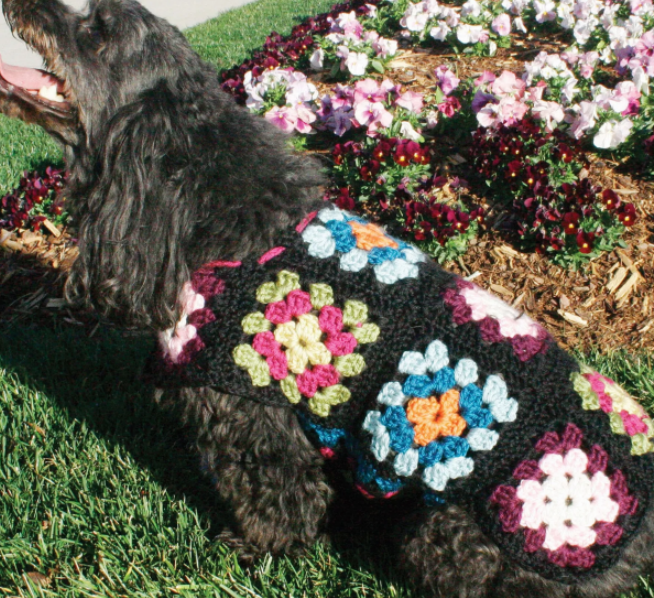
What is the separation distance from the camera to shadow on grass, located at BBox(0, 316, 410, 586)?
235 centimetres

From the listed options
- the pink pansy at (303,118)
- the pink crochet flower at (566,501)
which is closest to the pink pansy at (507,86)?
the pink pansy at (303,118)

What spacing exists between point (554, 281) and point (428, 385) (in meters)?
2.12

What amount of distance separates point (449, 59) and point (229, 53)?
149 inches

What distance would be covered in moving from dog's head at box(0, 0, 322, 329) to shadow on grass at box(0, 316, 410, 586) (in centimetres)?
56

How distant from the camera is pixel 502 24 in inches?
219

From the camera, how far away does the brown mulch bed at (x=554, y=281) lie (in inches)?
130

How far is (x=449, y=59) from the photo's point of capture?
5.60 m

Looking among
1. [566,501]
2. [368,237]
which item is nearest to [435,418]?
[566,501]

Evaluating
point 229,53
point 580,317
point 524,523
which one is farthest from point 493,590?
point 229,53

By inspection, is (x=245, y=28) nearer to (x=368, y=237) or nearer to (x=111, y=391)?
(x=111, y=391)

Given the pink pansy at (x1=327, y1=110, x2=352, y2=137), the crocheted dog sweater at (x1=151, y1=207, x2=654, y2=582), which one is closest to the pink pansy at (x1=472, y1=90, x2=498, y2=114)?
the pink pansy at (x1=327, y1=110, x2=352, y2=137)

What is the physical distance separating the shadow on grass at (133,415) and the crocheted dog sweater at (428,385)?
1.59ft

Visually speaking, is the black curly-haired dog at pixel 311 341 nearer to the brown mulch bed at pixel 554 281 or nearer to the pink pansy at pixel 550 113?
the brown mulch bed at pixel 554 281

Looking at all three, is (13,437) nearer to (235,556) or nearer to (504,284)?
(235,556)
